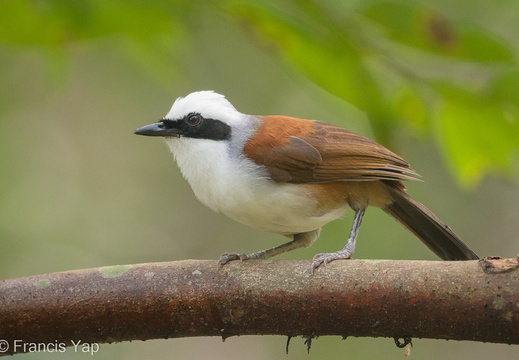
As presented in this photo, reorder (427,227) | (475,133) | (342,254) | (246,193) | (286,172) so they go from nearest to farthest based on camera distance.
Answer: (475,133) < (342,254) < (246,193) < (286,172) < (427,227)

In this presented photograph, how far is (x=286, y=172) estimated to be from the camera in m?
3.72

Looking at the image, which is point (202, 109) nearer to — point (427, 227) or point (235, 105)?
point (427, 227)

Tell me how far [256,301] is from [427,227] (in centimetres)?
163

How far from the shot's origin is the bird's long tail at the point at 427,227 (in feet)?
13.0

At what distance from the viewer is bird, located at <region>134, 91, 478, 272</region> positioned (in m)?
3.66

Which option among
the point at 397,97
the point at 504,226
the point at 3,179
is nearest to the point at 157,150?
the point at 3,179

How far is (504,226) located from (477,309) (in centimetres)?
520

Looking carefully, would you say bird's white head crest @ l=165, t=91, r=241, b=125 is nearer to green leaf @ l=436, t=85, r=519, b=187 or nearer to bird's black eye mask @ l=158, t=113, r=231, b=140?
bird's black eye mask @ l=158, t=113, r=231, b=140

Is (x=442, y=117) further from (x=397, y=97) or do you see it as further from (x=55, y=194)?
(x=55, y=194)

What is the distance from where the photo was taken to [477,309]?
247 centimetres

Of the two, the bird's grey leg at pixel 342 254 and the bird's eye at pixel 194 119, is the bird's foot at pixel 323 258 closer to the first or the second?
the bird's grey leg at pixel 342 254

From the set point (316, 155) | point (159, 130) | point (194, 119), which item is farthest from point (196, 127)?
point (316, 155)

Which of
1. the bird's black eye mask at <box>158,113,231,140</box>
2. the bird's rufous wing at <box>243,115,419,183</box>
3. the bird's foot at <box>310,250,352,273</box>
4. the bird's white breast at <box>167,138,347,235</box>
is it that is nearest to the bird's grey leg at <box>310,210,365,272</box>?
the bird's foot at <box>310,250,352,273</box>

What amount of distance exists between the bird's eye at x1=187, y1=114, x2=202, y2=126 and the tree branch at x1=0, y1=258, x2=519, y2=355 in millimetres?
1183
